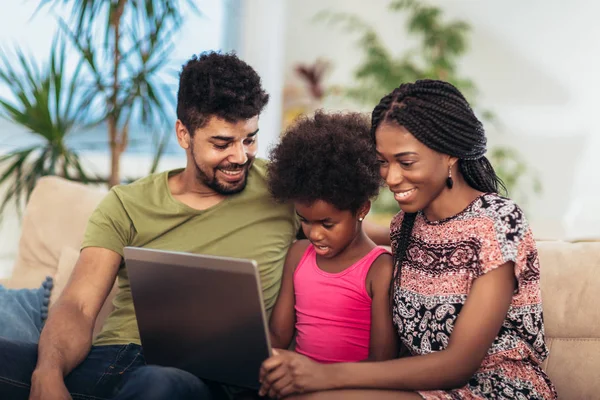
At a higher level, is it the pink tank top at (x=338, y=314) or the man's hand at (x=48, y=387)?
the pink tank top at (x=338, y=314)

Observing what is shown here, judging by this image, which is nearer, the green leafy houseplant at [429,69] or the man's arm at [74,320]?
the man's arm at [74,320]

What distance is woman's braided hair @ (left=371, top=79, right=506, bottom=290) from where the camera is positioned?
157cm

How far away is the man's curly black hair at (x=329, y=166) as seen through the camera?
5.65 ft

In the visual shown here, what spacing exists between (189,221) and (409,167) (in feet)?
2.30

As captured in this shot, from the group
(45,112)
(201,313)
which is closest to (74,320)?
(201,313)

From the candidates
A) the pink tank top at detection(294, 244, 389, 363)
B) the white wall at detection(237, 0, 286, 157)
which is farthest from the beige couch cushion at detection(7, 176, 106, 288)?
the white wall at detection(237, 0, 286, 157)

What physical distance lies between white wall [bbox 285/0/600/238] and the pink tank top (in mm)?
3240

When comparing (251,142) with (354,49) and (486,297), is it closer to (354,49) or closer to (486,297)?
(486,297)

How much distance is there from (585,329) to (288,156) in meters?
0.92

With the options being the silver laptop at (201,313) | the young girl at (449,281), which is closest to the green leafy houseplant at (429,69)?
the young girl at (449,281)

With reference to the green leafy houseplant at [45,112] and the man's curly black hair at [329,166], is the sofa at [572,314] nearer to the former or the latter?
the man's curly black hair at [329,166]

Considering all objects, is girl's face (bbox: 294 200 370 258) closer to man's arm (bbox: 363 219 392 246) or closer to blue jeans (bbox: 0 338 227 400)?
man's arm (bbox: 363 219 392 246)

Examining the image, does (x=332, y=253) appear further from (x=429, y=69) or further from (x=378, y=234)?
(x=429, y=69)

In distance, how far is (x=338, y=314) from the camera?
5.99 feet
